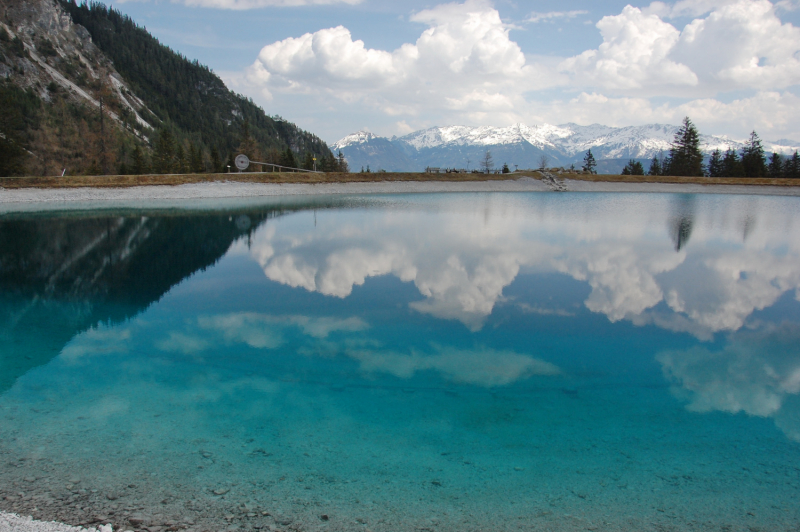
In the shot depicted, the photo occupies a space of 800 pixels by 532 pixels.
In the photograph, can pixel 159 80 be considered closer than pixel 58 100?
No

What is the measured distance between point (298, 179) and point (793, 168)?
77.4 meters

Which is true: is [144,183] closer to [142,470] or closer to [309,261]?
[309,261]

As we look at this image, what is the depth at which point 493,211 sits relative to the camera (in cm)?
3566

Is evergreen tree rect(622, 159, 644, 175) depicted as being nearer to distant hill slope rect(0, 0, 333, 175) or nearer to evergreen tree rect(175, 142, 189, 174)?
distant hill slope rect(0, 0, 333, 175)

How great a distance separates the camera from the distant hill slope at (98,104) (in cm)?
7456

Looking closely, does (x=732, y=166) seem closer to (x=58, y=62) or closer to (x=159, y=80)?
(x=58, y=62)

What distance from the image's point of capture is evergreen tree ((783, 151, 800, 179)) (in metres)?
72.9

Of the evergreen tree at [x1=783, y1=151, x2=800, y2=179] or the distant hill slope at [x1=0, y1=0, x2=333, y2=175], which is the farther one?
the distant hill slope at [x1=0, y1=0, x2=333, y2=175]

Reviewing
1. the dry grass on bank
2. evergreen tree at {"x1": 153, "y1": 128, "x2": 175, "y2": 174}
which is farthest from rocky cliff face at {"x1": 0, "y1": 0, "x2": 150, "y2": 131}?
the dry grass on bank

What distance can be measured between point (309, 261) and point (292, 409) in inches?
415

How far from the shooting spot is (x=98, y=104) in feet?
456

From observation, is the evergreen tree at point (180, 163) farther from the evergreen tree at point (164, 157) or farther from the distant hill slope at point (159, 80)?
the distant hill slope at point (159, 80)

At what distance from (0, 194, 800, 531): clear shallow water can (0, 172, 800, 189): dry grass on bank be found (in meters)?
39.2

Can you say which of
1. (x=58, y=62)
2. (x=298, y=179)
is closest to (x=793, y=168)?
(x=298, y=179)
